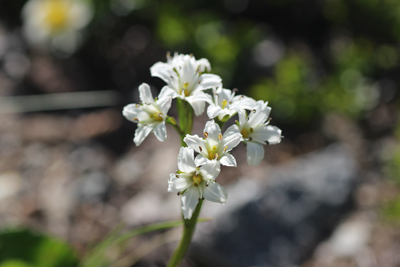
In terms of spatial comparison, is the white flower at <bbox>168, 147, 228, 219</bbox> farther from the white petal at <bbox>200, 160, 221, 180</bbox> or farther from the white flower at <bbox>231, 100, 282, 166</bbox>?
the white flower at <bbox>231, 100, 282, 166</bbox>

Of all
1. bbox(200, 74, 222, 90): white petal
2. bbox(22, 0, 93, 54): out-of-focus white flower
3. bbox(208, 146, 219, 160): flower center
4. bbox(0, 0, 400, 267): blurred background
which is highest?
bbox(22, 0, 93, 54): out-of-focus white flower

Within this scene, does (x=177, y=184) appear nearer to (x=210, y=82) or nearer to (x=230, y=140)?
(x=230, y=140)

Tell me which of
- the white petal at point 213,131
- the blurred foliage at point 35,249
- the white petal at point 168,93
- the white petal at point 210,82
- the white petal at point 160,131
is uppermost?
the white petal at point 210,82

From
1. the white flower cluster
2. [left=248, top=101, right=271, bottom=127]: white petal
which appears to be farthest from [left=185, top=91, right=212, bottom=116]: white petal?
[left=248, top=101, right=271, bottom=127]: white petal

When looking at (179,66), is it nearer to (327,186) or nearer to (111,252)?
(111,252)

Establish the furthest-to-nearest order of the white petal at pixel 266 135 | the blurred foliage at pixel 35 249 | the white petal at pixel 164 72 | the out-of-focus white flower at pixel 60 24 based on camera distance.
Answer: the out-of-focus white flower at pixel 60 24
the blurred foliage at pixel 35 249
the white petal at pixel 164 72
the white petal at pixel 266 135

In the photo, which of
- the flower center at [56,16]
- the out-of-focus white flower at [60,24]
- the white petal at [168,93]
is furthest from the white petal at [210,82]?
the flower center at [56,16]

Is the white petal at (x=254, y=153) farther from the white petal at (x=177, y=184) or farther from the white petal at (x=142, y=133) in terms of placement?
the white petal at (x=142, y=133)
